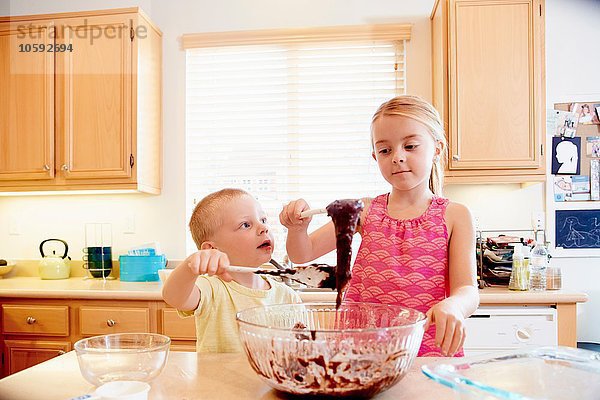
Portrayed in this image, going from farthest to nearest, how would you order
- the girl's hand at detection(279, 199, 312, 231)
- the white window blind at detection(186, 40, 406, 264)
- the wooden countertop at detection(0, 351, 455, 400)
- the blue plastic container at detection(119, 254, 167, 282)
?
the white window blind at detection(186, 40, 406, 264) → the blue plastic container at detection(119, 254, 167, 282) → the girl's hand at detection(279, 199, 312, 231) → the wooden countertop at detection(0, 351, 455, 400)

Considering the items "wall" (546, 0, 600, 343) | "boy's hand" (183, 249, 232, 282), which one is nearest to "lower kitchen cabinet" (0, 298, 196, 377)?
"boy's hand" (183, 249, 232, 282)

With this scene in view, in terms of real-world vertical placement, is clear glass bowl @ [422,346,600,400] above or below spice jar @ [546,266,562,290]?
above

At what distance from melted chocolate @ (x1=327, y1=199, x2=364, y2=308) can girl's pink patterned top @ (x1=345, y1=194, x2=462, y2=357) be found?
0.43 meters

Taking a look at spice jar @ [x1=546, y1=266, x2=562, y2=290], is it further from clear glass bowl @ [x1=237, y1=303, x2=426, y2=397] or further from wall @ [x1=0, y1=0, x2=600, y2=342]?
clear glass bowl @ [x1=237, y1=303, x2=426, y2=397]

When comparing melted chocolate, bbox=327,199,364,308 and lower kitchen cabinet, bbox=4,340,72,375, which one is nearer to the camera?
melted chocolate, bbox=327,199,364,308

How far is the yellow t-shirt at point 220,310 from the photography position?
1.30m

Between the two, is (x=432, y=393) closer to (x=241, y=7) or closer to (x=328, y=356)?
(x=328, y=356)

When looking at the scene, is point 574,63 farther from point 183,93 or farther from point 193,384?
point 193,384

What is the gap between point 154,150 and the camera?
3113 mm

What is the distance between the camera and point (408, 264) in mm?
1343

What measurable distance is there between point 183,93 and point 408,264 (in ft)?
7.40

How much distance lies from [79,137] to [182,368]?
2.30 meters

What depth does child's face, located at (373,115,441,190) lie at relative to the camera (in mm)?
1294

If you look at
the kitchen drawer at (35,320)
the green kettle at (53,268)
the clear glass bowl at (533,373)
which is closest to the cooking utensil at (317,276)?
the clear glass bowl at (533,373)
